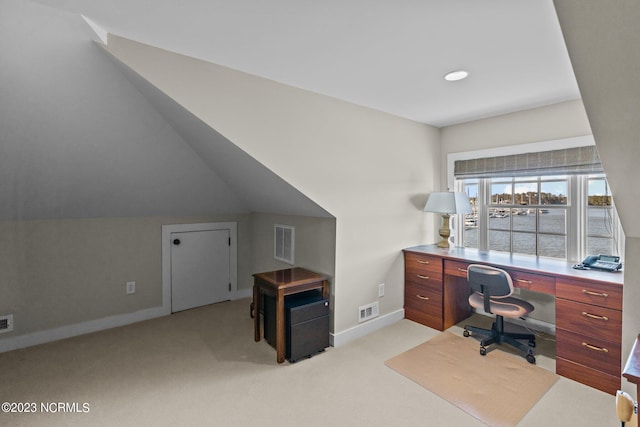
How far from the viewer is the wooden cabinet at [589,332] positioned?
2.04 metres

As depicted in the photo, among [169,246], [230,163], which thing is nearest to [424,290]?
[230,163]

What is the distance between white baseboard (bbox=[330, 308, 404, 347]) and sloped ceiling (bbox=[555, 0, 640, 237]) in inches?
89.3

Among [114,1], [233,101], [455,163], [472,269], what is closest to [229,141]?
[233,101]

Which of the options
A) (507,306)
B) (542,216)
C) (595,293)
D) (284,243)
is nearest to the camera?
(595,293)

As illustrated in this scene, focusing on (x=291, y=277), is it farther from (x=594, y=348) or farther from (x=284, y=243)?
(x=594, y=348)

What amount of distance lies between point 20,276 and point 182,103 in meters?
2.37

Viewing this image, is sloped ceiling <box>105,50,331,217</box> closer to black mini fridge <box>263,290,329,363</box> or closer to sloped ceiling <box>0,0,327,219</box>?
sloped ceiling <box>0,0,327,219</box>

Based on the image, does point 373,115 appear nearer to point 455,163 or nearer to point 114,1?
point 455,163

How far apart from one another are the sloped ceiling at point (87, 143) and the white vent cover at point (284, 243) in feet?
0.86

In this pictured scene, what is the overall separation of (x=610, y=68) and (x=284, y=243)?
2.94 meters

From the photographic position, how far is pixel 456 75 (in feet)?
7.25

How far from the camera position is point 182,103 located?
77.2 inches

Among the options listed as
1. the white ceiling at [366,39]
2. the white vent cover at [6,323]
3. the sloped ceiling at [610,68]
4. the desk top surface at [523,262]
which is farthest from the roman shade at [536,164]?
the white vent cover at [6,323]

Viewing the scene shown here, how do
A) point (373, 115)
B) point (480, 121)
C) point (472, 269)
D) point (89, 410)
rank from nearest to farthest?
point (89, 410)
point (472, 269)
point (373, 115)
point (480, 121)
